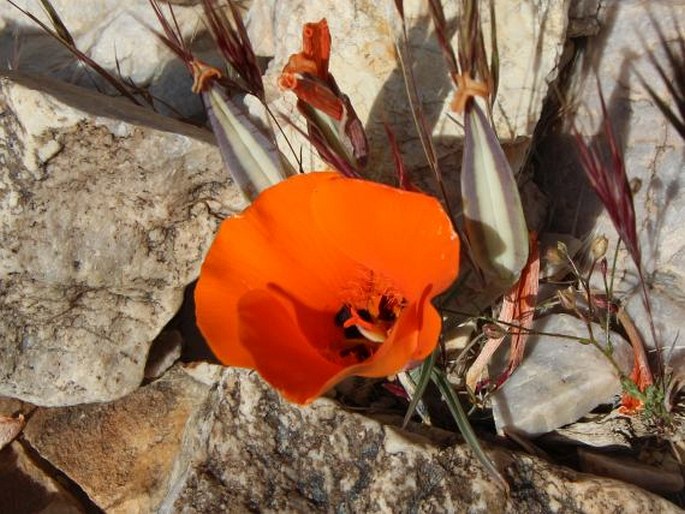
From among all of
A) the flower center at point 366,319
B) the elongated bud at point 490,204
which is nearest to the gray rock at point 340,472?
the flower center at point 366,319

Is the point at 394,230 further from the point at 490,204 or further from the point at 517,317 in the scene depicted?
the point at 517,317

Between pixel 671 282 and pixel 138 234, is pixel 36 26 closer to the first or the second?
pixel 138 234

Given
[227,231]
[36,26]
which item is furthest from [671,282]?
[36,26]


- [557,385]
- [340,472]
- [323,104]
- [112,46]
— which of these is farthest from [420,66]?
[112,46]

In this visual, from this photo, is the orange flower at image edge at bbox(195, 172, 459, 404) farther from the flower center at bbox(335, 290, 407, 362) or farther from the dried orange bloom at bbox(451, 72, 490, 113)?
the dried orange bloom at bbox(451, 72, 490, 113)

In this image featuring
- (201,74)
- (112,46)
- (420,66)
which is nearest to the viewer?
(201,74)

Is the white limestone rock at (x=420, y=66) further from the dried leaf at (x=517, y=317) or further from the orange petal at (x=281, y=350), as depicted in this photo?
the orange petal at (x=281, y=350)

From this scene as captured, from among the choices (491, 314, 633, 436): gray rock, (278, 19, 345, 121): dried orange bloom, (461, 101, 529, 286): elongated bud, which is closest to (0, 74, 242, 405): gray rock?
(278, 19, 345, 121): dried orange bloom
